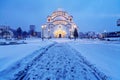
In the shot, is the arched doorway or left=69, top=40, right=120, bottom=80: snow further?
the arched doorway

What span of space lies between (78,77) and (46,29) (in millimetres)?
113105

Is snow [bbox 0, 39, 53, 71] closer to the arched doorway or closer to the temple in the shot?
the arched doorway

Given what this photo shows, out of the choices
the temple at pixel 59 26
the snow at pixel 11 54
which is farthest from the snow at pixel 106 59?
the temple at pixel 59 26

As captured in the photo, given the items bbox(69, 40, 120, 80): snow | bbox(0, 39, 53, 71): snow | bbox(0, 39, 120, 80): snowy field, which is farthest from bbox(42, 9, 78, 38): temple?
bbox(0, 39, 120, 80): snowy field

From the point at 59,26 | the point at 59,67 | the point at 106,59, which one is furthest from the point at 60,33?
the point at 59,67

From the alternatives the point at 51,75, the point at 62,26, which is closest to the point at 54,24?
the point at 62,26

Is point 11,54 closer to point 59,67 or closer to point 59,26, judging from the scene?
point 59,67

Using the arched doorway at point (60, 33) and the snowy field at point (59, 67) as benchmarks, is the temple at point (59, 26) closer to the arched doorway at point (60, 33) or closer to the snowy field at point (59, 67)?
the arched doorway at point (60, 33)

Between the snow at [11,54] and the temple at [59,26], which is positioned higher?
the temple at [59,26]

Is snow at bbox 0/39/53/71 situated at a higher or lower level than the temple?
lower

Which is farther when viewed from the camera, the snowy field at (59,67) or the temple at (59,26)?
the temple at (59,26)

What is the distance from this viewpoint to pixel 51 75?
8.80 metres

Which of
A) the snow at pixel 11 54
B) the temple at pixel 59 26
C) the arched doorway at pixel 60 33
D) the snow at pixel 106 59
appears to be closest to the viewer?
the snow at pixel 106 59

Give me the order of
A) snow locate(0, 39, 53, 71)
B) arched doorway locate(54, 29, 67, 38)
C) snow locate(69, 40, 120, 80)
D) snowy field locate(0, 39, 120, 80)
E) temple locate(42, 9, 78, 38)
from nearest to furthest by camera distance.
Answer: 1. snowy field locate(0, 39, 120, 80)
2. snow locate(69, 40, 120, 80)
3. snow locate(0, 39, 53, 71)
4. temple locate(42, 9, 78, 38)
5. arched doorway locate(54, 29, 67, 38)
